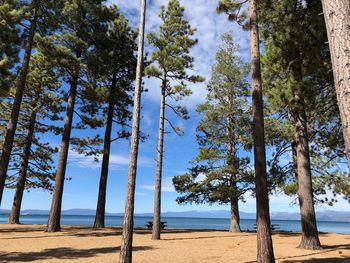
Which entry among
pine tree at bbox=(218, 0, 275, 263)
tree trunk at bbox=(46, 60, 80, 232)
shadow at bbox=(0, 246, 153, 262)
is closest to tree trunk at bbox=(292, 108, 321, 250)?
pine tree at bbox=(218, 0, 275, 263)

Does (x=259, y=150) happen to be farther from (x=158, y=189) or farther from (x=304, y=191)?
(x=158, y=189)

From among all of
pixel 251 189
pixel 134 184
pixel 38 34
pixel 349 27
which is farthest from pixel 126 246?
pixel 251 189

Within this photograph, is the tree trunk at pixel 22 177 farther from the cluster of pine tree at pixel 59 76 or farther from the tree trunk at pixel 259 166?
the tree trunk at pixel 259 166

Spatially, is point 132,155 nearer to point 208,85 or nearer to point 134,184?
point 134,184

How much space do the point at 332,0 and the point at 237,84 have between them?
63.3 ft

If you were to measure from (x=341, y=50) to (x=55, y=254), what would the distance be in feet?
32.9

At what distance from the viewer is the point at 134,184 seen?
30.0 ft

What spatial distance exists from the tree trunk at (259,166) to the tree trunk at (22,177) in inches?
765

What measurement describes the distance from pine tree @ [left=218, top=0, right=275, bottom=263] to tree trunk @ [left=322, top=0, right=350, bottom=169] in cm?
484

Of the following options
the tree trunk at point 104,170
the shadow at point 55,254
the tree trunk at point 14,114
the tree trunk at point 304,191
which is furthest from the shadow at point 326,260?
the tree trunk at point 104,170

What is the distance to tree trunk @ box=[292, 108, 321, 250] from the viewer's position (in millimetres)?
12258

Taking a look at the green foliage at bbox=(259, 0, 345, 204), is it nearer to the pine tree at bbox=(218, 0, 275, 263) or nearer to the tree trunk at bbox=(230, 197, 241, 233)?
the pine tree at bbox=(218, 0, 275, 263)

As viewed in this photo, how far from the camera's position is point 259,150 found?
8875mm

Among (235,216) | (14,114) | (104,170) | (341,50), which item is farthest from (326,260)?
(104,170)
